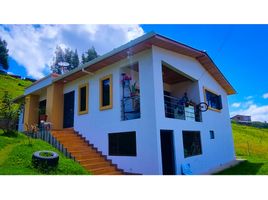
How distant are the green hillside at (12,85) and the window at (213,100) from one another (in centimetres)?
1140

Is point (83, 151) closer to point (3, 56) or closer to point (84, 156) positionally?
point (84, 156)

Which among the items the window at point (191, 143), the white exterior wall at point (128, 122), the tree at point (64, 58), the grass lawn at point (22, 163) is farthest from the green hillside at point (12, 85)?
the window at point (191, 143)

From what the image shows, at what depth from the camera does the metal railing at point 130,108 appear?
9.02 metres

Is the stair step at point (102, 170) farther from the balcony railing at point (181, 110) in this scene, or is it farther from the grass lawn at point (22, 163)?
the balcony railing at point (181, 110)

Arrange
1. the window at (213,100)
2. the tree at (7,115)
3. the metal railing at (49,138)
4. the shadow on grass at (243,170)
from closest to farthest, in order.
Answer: the metal railing at (49,138) → the shadow on grass at (243,170) → the tree at (7,115) → the window at (213,100)

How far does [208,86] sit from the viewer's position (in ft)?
42.3

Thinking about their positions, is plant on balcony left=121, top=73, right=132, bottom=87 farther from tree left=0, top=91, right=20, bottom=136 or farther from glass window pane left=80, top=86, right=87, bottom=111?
tree left=0, top=91, right=20, bottom=136

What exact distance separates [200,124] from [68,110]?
24.1 feet

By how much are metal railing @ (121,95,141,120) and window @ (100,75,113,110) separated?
2.20 ft

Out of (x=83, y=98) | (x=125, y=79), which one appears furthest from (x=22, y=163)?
(x=125, y=79)
